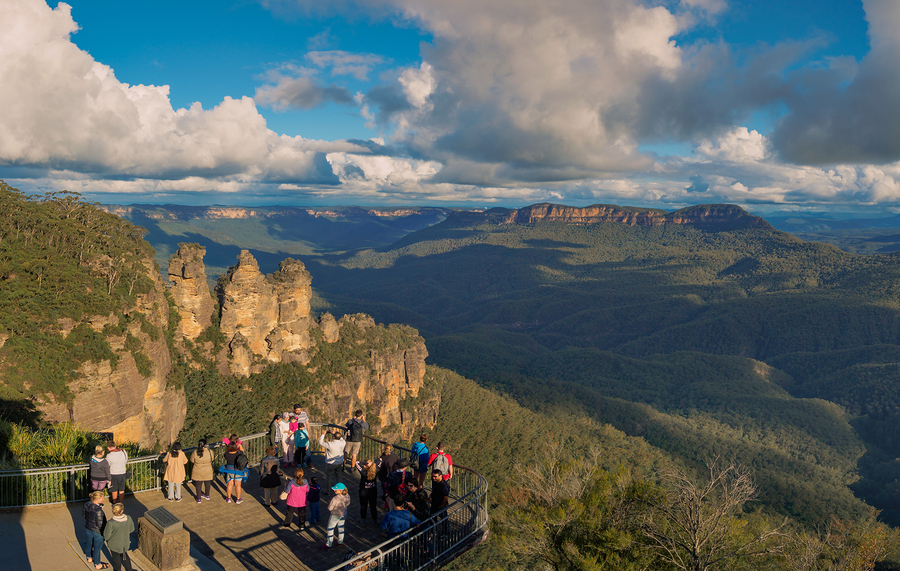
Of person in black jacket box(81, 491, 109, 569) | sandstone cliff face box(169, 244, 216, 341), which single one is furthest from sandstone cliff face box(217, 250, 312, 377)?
person in black jacket box(81, 491, 109, 569)

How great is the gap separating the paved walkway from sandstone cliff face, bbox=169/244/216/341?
40.6 meters

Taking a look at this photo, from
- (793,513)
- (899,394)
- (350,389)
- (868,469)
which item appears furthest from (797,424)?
(350,389)

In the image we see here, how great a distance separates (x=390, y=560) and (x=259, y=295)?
5284 centimetres

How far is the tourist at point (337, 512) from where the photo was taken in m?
16.0

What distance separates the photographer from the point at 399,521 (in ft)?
52.0

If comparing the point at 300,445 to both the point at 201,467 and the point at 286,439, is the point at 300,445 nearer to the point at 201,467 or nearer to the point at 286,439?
the point at 286,439

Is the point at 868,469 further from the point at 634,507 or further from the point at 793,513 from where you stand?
the point at 634,507

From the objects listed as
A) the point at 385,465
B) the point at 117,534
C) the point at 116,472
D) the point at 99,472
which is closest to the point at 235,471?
the point at 116,472

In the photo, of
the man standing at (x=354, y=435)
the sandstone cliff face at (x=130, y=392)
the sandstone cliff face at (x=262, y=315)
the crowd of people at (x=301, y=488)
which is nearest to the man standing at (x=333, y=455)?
the crowd of people at (x=301, y=488)

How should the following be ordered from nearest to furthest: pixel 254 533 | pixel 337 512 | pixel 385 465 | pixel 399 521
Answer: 1. pixel 399 521
2. pixel 337 512
3. pixel 254 533
4. pixel 385 465

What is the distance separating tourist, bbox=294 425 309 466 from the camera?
74.6 feet

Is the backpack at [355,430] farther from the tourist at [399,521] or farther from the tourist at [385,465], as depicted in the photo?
the tourist at [399,521]

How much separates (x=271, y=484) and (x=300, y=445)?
3883 millimetres

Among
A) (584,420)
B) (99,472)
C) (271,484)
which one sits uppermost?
(99,472)
